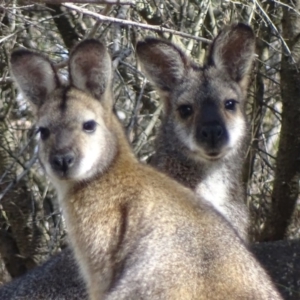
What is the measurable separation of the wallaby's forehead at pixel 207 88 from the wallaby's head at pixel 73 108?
101 centimetres

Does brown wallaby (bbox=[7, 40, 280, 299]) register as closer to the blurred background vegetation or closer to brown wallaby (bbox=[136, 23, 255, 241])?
brown wallaby (bbox=[136, 23, 255, 241])

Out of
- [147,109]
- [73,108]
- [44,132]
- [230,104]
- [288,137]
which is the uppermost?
[73,108]

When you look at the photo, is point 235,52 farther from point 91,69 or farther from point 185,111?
point 91,69

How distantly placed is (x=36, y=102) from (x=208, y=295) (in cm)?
180

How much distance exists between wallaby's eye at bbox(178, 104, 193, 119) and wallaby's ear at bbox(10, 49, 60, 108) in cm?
122

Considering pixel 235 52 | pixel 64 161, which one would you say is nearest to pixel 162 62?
pixel 235 52

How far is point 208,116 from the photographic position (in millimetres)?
6746

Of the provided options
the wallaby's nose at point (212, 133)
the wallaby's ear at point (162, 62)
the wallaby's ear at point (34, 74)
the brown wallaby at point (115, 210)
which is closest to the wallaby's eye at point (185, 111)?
the wallaby's ear at point (162, 62)

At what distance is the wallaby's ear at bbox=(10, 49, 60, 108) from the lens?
6.05 metres

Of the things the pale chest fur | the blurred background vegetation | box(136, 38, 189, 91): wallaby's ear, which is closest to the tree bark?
the blurred background vegetation

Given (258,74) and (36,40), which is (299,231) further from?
(36,40)

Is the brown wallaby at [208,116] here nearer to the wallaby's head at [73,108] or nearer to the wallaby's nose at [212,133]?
the wallaby's nose at [212,133]

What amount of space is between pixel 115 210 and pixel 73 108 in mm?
663

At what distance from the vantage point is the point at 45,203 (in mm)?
9281
